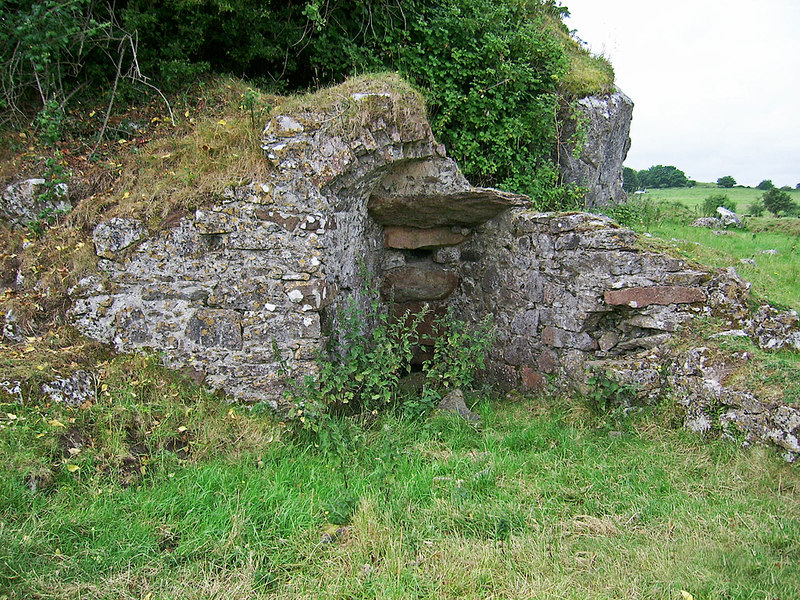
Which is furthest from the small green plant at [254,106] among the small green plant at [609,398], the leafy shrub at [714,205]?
the leafy shrub at [714,205]

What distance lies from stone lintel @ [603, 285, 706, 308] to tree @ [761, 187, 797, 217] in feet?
34.1

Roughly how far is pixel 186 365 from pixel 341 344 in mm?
1396

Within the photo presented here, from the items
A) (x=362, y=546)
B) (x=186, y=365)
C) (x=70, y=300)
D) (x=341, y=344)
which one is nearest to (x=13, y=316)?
(x=70, y=300)

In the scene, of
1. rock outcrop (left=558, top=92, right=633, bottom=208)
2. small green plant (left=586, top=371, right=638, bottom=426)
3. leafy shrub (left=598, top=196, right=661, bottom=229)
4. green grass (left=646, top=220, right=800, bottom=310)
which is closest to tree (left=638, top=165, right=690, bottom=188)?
green grass (left=646, top=220, right=800, bottom=310)

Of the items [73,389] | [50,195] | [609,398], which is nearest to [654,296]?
[609,398]

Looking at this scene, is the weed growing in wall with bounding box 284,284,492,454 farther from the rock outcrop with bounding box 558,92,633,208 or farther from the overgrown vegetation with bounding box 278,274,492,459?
the rock outcrop with bounding box 558,92,633,208

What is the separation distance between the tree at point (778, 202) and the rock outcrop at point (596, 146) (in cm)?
765

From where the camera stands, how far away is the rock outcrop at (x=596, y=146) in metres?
7.20

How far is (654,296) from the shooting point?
4.91m

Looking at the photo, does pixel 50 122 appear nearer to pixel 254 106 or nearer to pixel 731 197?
pixel 254 106

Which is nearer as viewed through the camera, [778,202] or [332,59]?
[332,59]

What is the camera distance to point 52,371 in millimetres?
4020

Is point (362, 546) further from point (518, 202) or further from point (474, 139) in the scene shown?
point (474, 139)

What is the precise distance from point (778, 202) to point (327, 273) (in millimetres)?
13581
